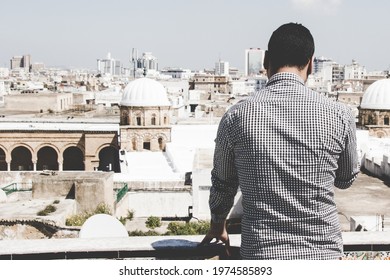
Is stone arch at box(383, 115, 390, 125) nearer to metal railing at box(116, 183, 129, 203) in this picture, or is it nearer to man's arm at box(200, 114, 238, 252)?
metal railing at box(116, 183, 129, 203)

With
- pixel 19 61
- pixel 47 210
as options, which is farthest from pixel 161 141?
pixel 19 61

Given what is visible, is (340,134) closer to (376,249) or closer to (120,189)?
(376,249)

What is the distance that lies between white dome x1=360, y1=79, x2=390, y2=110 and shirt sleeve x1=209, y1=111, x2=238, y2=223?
879 inches

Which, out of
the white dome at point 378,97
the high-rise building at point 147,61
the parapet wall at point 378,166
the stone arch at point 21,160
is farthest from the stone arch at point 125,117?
the high-rise building at point 147,61

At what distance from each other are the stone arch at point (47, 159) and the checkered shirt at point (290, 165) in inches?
1103

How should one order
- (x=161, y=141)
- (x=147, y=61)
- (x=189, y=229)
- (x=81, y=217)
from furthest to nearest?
(x=147, y=61), (x=161, y=141), (x=81, y=217), (x=189, y=229)

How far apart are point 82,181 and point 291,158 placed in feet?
34.1

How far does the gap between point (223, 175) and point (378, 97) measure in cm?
2265

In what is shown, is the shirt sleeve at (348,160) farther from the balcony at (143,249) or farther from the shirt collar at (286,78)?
the balcony at (143,249)

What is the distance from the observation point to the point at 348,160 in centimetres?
220

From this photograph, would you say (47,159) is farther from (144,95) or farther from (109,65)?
(109,65)

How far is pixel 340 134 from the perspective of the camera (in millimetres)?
2117

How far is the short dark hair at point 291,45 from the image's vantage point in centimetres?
216
